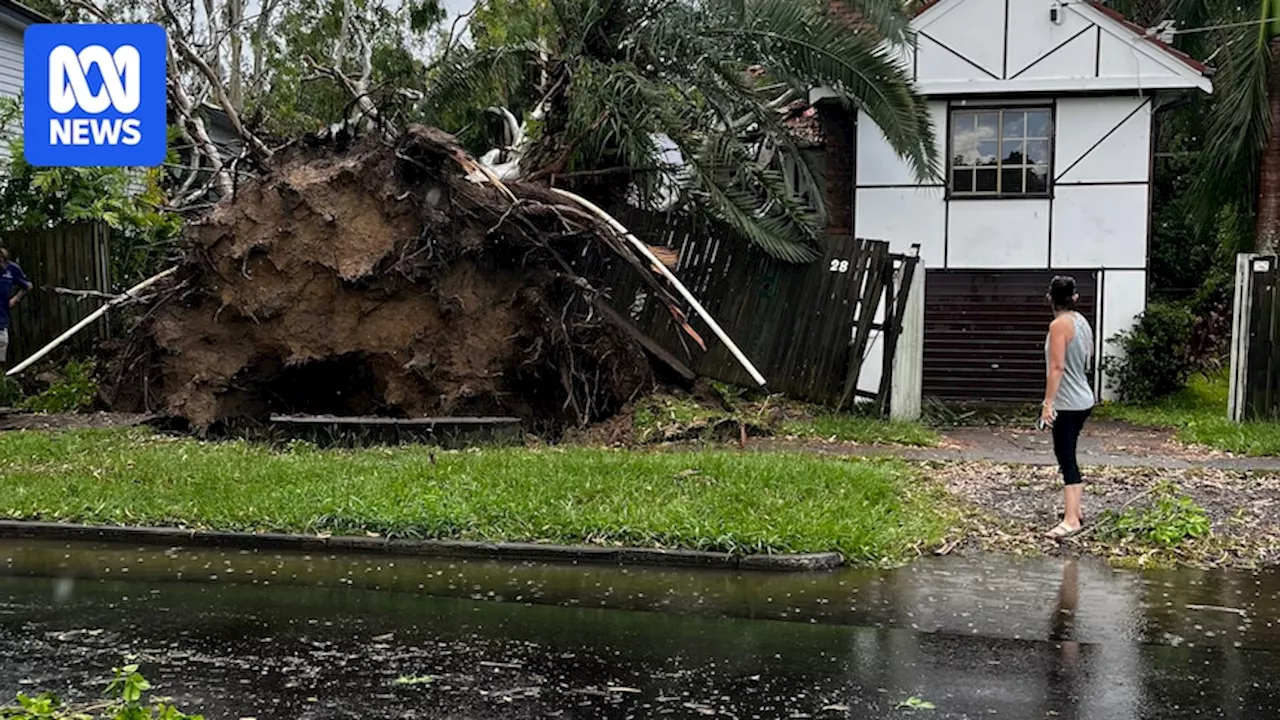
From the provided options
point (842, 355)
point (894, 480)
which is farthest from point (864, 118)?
point (894, 480)

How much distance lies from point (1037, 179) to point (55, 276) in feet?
42.2

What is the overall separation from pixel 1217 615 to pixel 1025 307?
35.4 feet

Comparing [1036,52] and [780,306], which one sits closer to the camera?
[780,306]

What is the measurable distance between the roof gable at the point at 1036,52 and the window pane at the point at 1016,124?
456 mm

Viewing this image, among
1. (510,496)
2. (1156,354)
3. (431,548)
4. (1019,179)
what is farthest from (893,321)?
(431,548)

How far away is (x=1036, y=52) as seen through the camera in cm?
1606

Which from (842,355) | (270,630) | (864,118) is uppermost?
(864,118)

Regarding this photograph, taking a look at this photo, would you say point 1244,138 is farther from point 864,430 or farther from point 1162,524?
point 1162,524

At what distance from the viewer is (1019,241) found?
1648 cm

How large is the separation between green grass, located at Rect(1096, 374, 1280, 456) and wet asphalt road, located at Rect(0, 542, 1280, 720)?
4.72 meters

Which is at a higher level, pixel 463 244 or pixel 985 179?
pixel 985 179

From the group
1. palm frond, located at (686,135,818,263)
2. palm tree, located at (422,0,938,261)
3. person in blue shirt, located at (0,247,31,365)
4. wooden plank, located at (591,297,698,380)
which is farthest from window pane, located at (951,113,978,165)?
person in blue shirt, located at (0,247,31,365)

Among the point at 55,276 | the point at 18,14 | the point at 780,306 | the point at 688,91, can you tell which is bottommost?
the point at 780,306

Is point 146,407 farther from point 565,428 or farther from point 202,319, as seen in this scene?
point 565,428
